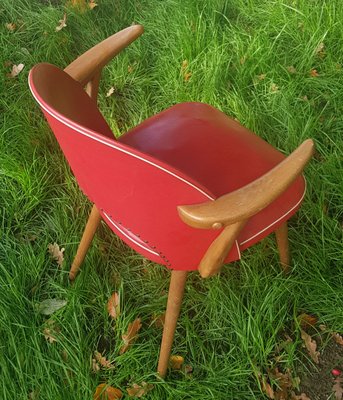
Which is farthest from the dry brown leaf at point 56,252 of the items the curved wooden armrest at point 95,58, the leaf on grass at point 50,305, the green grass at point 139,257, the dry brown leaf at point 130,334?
the curved wooden armrest at point 95,58

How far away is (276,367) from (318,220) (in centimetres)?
62

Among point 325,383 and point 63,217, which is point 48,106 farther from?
point 325,383

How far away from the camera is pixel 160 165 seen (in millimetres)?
1057

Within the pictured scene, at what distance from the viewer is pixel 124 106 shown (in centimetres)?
256

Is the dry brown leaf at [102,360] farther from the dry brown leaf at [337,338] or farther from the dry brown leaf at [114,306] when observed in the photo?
the dry brown leaf at [337,338]

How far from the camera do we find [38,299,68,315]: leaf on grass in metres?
1.85

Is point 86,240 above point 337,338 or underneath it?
above

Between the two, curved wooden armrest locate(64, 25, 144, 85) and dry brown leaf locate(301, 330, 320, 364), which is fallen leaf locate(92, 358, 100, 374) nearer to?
dry brown leaf locate(301, 330, 320, 364)

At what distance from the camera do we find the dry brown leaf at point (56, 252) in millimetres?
1993

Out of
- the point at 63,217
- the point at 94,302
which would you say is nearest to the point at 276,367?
the point at 94,302

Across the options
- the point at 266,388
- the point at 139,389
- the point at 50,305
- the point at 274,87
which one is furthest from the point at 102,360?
the point at 274,87

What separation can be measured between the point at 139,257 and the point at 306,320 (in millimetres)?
702

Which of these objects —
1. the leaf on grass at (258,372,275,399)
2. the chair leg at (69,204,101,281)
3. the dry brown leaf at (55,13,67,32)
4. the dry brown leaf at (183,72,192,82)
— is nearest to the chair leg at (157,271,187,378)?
the leaf on grass at (258,372,275,399)

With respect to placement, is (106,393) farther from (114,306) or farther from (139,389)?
(114,306)
